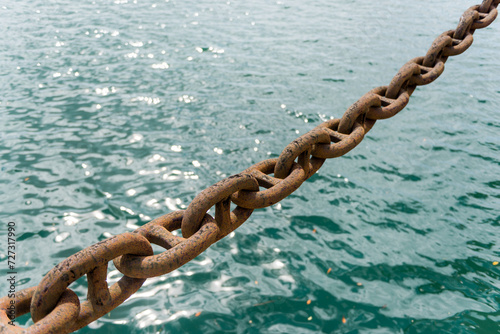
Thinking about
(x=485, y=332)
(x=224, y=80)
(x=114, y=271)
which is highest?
(x=224, y=80)

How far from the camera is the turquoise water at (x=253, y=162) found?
3.09 metres

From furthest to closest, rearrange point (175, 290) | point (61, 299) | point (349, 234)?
point (349, 234) < point (175, 290) < point (61, 299)

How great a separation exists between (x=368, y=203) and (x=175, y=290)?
7.05 ft

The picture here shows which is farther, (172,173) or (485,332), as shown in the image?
(172,173)

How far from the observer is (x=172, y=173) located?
471cm

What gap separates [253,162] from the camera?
500cm

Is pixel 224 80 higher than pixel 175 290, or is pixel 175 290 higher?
pixel 224 80

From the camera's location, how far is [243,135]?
5.55 m

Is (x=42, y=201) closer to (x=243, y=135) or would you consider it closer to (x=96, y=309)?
(x=243, y=135)

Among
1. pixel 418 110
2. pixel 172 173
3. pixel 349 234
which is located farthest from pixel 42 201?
pixel 418 110

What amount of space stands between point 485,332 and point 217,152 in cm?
335

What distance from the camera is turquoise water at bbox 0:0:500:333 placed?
309cm

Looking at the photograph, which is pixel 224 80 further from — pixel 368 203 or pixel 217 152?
pixel 368 203

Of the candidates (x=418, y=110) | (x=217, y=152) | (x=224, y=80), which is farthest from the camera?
(x=224, y=80)
